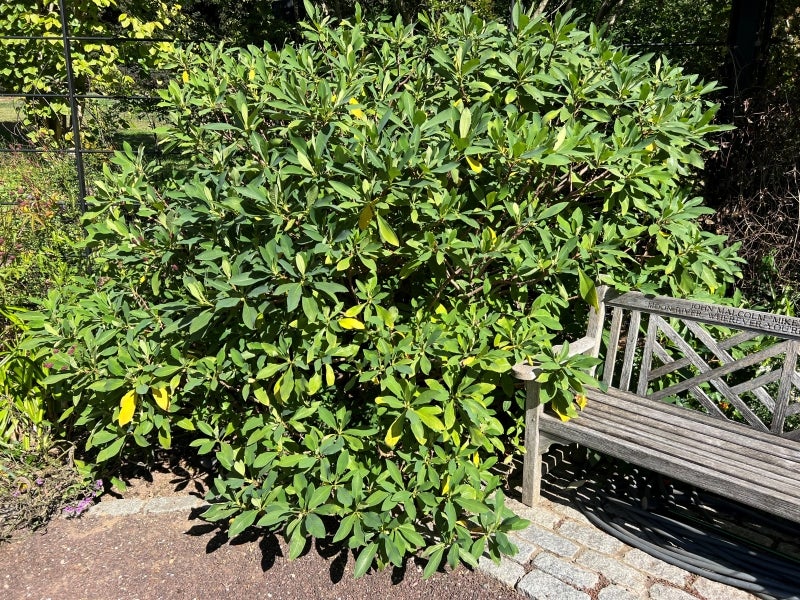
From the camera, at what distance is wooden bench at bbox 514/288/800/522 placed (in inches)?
102

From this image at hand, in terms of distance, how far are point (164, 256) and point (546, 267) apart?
1.57 m

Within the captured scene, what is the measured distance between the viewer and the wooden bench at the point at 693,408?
2596 millimetres

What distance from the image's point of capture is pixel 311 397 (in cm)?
300

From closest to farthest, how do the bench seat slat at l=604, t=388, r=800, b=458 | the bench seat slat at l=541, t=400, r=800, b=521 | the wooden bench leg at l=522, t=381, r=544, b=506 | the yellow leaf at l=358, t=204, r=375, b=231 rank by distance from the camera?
the bench seat slat at l=541, t=400, r=800, b=521, the yellow leaf at l=358, t=204, r=375, b=231, the bench seat slat at l=604, t=388, r=800, b=458, the wooden bench leg at l=522, t=381, r=544, b=506

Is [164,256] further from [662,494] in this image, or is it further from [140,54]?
[140,54]

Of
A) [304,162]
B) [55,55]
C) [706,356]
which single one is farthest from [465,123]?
[55,55]

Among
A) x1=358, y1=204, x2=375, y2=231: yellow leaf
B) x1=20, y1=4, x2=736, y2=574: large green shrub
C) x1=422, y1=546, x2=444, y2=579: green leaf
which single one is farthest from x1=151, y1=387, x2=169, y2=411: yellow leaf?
x1=422, y1=546, x2=444, y2=579: green leaf

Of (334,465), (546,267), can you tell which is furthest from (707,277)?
(334,465)

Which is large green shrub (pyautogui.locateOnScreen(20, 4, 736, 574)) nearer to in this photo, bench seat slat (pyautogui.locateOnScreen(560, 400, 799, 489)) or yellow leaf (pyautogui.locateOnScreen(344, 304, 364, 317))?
yellow leaf (pyautogui.locateOnScreen(344, 304, 364, 317))

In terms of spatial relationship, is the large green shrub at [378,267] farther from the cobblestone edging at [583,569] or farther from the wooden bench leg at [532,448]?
the cobblestone edging at [583,569]

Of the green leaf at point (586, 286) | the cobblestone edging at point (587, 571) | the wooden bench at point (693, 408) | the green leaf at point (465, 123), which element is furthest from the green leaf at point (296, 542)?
the green leaf at point (465, 123)

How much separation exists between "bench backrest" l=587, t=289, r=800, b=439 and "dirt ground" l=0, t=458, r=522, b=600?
1.24m

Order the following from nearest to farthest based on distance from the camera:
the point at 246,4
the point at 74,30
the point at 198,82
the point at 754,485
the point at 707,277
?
1. the point at 754,485
2. the point at 707,277
3. the point at 198,82
4. the point at 74,30
5. the point at 246,4

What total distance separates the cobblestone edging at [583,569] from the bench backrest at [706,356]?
2.28ft
